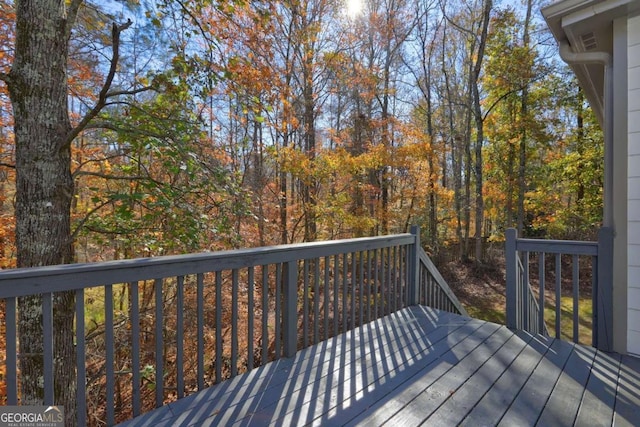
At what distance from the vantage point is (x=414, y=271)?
374 cm

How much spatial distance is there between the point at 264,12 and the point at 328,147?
6071 mm

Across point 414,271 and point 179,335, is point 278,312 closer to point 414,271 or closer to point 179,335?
point 179,335

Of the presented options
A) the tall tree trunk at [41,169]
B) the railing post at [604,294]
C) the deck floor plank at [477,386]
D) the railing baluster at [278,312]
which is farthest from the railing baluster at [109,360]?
the railing post at [604,294]

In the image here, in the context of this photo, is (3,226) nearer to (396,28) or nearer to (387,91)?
(387,91)

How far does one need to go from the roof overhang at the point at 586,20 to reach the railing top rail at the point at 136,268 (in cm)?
259

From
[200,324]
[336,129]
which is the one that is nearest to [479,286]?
[336,129]

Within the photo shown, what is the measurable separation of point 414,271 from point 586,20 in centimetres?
263

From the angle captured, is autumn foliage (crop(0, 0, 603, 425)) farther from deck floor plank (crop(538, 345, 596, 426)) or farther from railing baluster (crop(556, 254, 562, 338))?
deck floor plank (crop(538, 345, 596, 426))

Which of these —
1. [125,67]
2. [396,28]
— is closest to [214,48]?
[125,67]

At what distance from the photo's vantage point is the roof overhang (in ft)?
7.93

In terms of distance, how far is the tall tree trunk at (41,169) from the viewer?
2789 mm

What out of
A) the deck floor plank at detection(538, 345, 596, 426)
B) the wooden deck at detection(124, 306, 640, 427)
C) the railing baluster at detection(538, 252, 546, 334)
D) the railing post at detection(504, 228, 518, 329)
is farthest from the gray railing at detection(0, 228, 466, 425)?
the deck floor plank at detection(538, 345, 596, 426)

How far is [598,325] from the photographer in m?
2.59

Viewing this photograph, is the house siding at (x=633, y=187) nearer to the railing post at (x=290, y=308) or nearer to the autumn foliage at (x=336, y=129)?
the railing post at (x=290, y=308)
